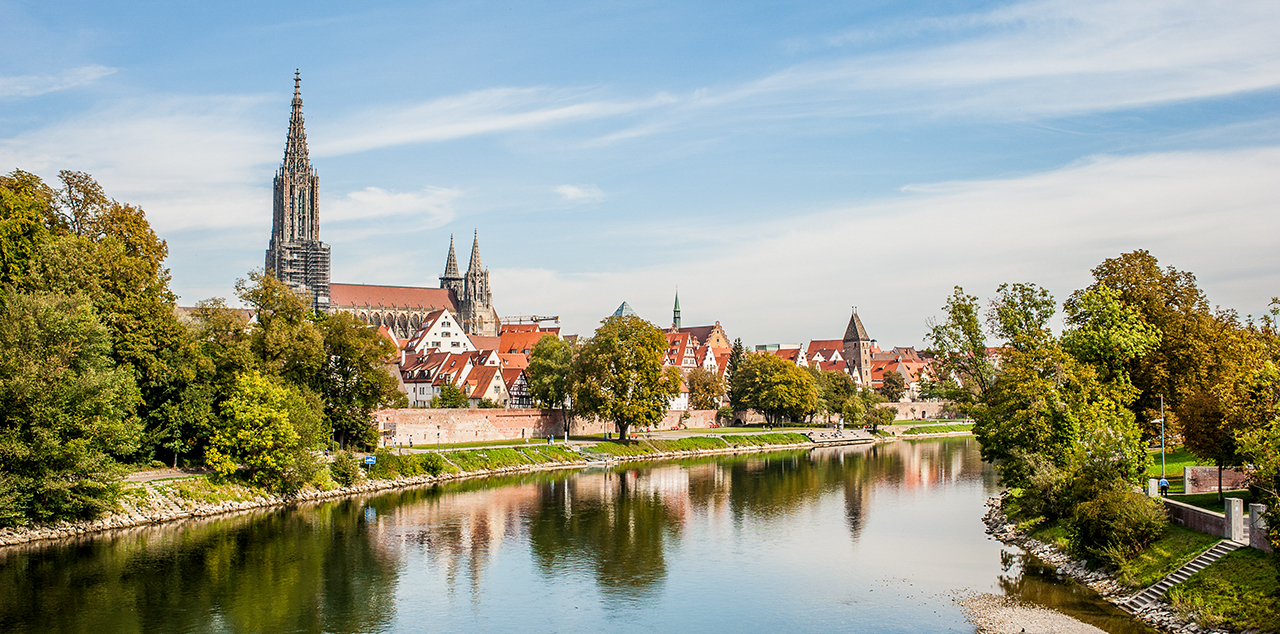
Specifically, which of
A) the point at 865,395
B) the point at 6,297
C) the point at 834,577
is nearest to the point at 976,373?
the point at 834,577

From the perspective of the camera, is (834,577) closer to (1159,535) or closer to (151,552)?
(1159,535)

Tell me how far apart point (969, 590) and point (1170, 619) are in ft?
19.3

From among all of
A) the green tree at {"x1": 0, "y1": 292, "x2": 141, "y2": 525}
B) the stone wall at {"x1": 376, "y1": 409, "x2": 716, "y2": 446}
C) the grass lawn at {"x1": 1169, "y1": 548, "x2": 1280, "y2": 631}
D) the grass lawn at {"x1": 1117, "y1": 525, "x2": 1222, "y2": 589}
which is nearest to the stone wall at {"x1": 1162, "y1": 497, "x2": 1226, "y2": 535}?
the grass lawn at {"x1": 1117, "y1": 525, "x2": 1222, "y2": 589}

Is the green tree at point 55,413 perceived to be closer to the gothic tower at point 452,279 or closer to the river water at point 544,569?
the river water at point 544,569

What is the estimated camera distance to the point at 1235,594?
73.3 feet

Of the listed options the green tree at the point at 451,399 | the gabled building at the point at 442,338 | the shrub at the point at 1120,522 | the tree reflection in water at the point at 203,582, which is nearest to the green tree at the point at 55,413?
the tree reflection in water at the point at 203,582

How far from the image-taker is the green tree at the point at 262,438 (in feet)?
148

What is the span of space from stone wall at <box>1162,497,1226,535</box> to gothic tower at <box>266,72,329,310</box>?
127m

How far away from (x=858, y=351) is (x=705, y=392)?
5798cm

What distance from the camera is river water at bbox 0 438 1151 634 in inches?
1021

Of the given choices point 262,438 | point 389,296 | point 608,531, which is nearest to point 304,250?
point 389,296

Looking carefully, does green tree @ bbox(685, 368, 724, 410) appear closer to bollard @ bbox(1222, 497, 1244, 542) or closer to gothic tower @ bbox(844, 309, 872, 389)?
gothic tower @ bbox(844, 309, 872, 389)

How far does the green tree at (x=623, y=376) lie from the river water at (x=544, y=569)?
20.4 metres

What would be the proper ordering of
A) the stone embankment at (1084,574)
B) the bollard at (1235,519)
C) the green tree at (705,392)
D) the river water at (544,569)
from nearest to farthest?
the stone embankment at (1084,574) < the bollard at (1235,519) < the river water at (544,569) < the green tree at (705,392)
